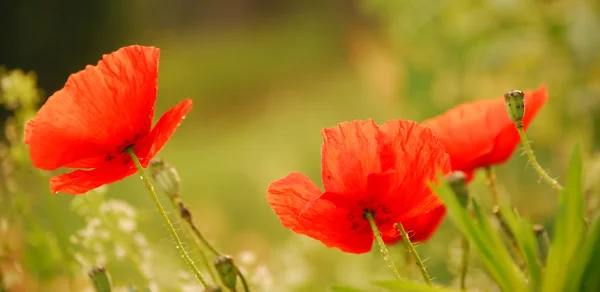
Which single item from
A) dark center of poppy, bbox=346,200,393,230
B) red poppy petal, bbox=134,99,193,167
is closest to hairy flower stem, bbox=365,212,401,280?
dark center of poppy, bbox=346,200,393,230

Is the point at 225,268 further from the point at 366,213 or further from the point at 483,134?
the point at 483,134

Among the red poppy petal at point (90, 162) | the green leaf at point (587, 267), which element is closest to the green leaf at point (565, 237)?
the green leaf at point (587, 267)

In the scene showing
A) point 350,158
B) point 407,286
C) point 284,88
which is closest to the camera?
point 407,286

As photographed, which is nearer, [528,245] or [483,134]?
[528,245]

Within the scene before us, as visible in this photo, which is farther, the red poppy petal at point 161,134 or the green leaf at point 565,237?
the red poppy petal at point 161,134

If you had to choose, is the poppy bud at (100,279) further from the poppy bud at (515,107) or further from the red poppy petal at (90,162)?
the poppy bud at (515,107)

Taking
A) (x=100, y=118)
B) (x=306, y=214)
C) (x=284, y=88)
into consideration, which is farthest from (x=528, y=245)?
(x=284, y=88)

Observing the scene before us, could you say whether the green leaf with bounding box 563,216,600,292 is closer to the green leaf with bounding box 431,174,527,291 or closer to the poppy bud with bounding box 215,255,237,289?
the green leaf with bounding box 431,174,527,291

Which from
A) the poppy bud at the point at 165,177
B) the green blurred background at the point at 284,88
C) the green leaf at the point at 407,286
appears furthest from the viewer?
the green blurred background at the point at 284,88
